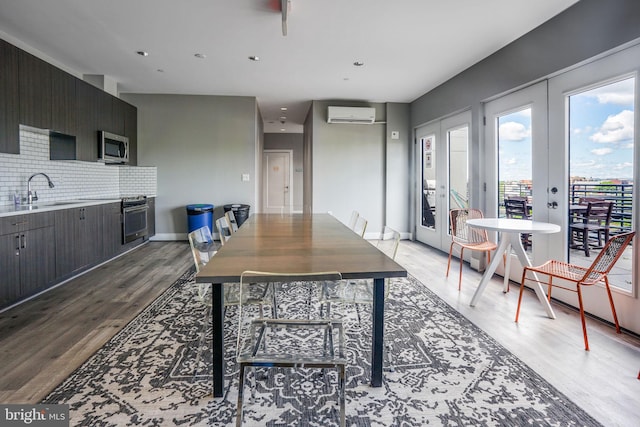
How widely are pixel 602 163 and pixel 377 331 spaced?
2.46 metres

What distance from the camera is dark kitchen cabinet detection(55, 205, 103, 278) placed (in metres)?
3.50

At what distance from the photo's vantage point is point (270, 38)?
3680mm

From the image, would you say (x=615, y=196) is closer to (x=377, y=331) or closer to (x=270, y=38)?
(x=377, y=331)

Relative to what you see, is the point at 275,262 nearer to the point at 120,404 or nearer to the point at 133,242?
the point at 120,404

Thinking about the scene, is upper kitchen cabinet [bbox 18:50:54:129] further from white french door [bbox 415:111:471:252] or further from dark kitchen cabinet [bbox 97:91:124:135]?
white french door [bbox 415:111:471:252]

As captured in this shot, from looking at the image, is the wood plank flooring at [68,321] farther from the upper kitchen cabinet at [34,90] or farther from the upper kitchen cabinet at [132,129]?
the upper kitchen cabinet at [132,129]

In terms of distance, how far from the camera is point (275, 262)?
5.45 feet

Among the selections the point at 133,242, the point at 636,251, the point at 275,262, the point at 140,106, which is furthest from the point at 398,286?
the point at 140,106

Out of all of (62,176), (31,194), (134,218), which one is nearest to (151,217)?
(134,218)

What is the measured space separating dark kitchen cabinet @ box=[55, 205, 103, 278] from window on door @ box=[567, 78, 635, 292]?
4956mm

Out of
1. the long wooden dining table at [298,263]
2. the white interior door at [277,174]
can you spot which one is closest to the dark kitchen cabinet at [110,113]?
the long wooden dining table at [298,263]

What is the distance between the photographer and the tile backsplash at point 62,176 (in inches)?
144

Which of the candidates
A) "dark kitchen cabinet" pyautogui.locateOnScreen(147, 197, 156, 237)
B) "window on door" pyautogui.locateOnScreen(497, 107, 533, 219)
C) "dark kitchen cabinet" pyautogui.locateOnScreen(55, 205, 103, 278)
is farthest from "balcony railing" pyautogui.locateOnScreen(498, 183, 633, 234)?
"dark kitchen cabinet" pyautogui.locateOnScreen(147, 197, 156, 237)

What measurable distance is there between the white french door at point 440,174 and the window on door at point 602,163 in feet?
5.67
